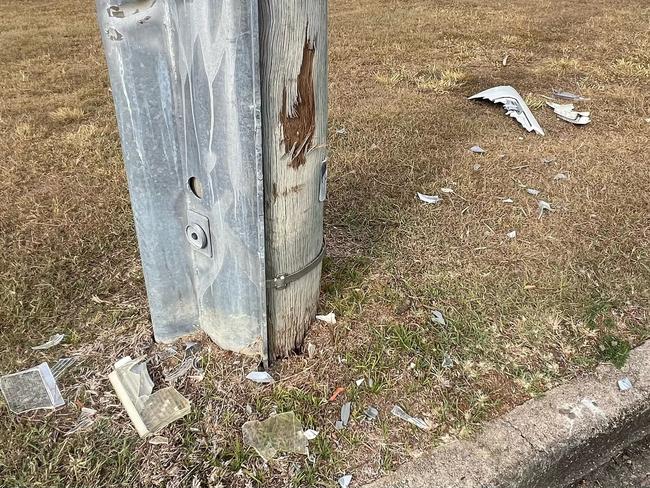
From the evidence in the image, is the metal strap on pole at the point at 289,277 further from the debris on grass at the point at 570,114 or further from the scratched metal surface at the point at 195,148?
the debris on grass at the point at 570,114

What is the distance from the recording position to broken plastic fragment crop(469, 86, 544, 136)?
3.99 metres

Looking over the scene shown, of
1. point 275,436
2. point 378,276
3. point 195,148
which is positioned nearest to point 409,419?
point 275,436

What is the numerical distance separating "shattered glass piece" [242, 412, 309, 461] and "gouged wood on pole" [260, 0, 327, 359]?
0.83 feet

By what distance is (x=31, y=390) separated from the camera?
193 cm

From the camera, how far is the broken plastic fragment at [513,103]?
13.1 feet

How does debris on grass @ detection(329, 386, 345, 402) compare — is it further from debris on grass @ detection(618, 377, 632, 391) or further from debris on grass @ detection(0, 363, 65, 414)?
debris on grass @ detection(618, 377, 632, 391)

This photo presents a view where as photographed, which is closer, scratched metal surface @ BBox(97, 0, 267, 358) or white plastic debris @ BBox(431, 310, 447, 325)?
scratched metal surface @ BBox(97, 0, 267, 358)

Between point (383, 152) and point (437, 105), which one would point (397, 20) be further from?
point (383, 152)

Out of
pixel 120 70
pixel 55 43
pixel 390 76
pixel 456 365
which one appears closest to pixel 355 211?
pixel 456 365

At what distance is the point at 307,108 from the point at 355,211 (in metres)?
1.36

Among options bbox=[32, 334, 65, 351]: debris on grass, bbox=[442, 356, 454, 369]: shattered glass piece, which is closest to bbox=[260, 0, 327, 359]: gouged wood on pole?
bbox=[442, 356, 454, 369]: shattered glass piece

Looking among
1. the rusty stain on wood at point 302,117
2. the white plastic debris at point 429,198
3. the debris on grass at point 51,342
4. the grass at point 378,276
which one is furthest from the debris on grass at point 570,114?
the debris on grass at point 51,342

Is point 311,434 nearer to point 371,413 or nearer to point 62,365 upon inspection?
point 371,413

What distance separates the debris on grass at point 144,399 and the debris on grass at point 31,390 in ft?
0.62
